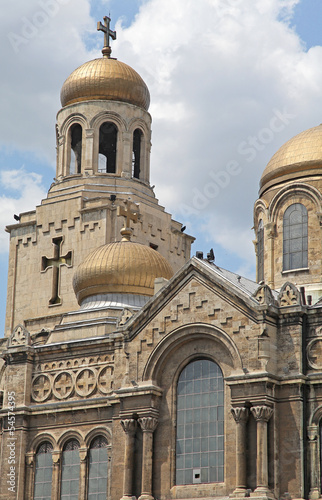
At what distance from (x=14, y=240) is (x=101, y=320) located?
12.7m

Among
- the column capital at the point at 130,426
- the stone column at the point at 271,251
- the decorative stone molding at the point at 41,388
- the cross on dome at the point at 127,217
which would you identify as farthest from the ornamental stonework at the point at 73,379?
the cross on dome at the point at 127,217

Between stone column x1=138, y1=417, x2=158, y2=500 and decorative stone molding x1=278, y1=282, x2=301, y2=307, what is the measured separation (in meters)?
6.13

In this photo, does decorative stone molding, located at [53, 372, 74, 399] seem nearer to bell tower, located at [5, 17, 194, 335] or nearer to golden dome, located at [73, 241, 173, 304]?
golden dome, located at [73, 241, 173, 304]

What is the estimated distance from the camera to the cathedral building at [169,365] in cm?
3734

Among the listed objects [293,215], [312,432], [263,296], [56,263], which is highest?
[56,263]

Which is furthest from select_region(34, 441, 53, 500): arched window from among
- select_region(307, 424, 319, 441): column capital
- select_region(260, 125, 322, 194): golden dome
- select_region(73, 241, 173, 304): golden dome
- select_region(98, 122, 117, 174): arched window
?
select_region(98, 122, 117, 174): arched window

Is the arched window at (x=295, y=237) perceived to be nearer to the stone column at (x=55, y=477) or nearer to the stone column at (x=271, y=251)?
the stone column at (x=271, y=251)

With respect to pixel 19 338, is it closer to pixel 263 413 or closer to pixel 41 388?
pixel 41 388

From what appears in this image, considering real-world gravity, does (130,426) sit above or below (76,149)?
below

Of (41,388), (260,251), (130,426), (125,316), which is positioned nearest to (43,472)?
(41,388)

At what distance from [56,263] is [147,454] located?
17.2 m

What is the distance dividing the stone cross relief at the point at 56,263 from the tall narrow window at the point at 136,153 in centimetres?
533

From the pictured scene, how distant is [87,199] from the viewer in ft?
176

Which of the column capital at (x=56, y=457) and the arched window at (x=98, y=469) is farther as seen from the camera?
the column capital at (x=56, y=457)
